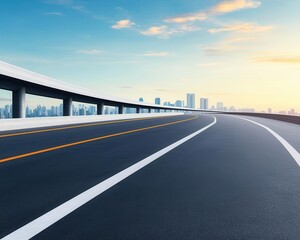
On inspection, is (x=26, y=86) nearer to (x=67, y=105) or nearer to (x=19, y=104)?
(x=19, y=104)

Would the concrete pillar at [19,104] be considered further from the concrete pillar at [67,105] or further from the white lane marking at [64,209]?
the white lane marking at [64,209]

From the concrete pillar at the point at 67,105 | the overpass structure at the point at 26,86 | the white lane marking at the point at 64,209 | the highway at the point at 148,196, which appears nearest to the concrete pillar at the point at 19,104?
the overpass structure at the point at 26,86

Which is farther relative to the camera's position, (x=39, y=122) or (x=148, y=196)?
(x=39, y=122)

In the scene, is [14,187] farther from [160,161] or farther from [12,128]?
[12,128]

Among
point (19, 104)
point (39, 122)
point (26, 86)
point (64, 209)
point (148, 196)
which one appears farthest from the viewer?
point (26, 86)

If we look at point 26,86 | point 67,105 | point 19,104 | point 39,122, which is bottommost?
point 39,122

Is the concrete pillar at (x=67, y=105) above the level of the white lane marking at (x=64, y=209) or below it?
above

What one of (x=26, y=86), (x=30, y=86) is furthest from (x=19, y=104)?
(x=30, y=86)

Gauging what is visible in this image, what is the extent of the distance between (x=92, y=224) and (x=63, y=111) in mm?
38966

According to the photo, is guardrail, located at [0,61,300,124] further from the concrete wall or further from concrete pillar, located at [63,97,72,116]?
the concrete wall

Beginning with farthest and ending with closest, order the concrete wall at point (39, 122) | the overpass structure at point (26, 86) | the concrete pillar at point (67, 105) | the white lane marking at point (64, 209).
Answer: the concrete pillar at point (67, 105), the overpass structure at point (26, 86), the concrete wall at point (39, 122), the white lane marking at point (64, 209)

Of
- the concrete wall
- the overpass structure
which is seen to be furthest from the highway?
the overpass structure

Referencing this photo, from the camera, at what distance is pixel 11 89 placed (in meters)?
30.0

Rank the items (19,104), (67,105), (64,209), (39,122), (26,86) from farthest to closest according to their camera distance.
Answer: (67,105) < (26,86) < (19,104) < (39,122) < (64,209)
